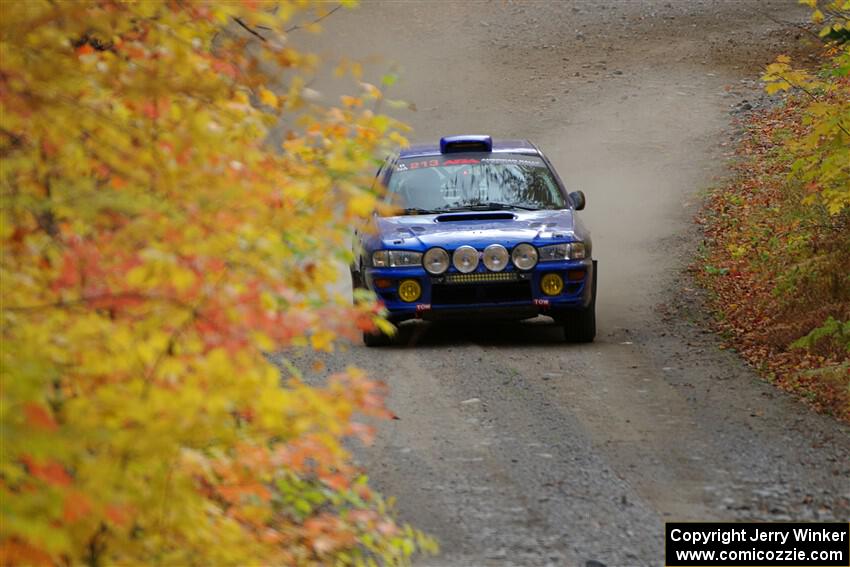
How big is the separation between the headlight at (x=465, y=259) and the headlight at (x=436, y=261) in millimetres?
82

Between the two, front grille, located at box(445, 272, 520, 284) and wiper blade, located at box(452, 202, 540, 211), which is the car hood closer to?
wiper blade, located at box(452, 202, 540, 211)

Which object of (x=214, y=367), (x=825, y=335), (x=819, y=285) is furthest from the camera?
(x=819, y=285)

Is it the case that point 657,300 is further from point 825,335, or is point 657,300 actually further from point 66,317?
point 66,317

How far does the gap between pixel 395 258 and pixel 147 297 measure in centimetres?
752

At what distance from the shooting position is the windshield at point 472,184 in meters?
12.0

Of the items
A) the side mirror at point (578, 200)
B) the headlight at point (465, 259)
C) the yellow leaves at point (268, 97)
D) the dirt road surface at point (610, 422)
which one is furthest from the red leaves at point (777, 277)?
the yellow leaves at point (268, 97)

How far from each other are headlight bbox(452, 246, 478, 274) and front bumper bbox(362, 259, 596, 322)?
0.05 metres

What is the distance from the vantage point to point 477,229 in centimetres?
1130

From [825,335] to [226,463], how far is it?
7.80 m

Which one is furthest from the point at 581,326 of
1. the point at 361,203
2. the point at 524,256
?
the point at 361,203

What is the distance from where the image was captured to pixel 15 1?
4121mm

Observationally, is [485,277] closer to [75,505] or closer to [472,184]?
[472,184]

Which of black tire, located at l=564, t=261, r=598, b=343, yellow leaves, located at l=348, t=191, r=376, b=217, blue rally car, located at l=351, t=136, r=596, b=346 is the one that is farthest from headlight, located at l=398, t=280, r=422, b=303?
yellow leaves, located at l=348, t=191, r=376, b=217

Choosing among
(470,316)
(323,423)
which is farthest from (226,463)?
(470,316)
